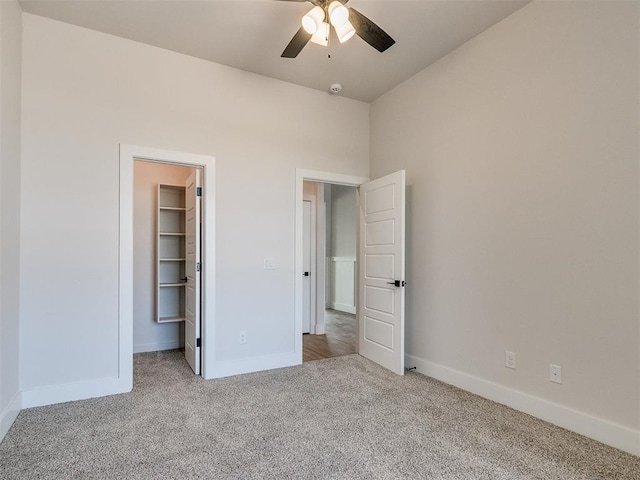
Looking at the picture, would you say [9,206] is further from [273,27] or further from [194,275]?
[273,27]

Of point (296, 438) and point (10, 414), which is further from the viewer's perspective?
point (10, 414)

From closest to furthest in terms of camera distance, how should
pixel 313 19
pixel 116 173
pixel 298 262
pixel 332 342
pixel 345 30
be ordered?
pixel 313 19 → pixel 345 30 → pixel 116 173 → pixel 298 262 → pixel 332 342

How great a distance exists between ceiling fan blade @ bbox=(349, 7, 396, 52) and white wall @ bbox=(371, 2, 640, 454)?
1112mm

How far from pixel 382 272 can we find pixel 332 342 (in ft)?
5.28

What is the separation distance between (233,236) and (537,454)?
2.85 meters

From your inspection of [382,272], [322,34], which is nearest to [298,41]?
[322,34]

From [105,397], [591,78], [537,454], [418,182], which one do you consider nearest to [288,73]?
[418,182]

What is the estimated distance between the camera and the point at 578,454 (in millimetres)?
2057

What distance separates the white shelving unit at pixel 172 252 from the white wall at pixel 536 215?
2.87 m

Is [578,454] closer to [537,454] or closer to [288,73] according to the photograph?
[537,454]

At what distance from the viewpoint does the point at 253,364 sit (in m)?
3.55

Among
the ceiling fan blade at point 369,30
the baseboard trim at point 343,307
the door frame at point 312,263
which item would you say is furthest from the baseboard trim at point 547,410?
the baseboard trim at point 343,307

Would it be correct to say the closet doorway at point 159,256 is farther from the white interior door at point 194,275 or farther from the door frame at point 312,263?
the door frame at point 312,263

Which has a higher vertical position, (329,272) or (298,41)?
(298,41)
